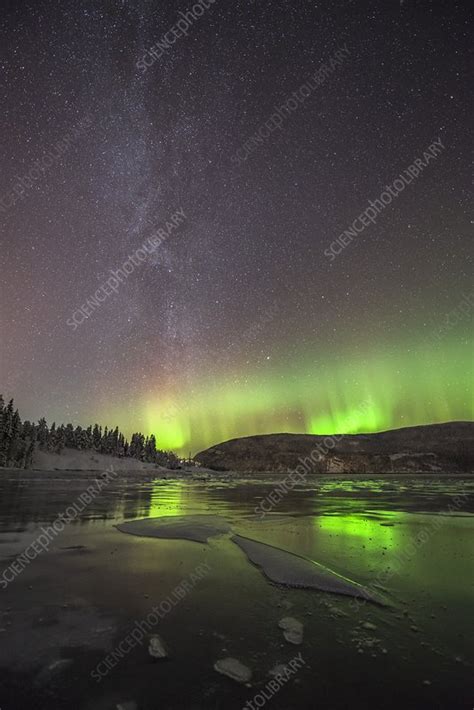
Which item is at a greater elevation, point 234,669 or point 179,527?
point 179,527

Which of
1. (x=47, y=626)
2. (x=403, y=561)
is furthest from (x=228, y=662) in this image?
(x=403, y=561)

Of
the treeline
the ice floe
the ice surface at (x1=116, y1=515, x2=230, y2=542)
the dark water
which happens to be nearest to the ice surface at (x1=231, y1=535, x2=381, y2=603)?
the dark water

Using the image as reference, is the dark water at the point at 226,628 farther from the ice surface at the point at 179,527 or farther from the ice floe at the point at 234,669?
the ice surface at the point at 179,527

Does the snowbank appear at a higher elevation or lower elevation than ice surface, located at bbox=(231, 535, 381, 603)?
higher

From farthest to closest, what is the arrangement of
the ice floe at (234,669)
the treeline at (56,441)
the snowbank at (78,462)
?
the snowbank at (78,462)
the treeline at (56,441)
the ice floe at (234,669)

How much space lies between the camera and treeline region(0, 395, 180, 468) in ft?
272

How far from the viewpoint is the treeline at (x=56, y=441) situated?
82812 millimetres

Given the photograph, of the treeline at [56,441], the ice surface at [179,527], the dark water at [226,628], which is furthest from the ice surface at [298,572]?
the treeline at [56,441]

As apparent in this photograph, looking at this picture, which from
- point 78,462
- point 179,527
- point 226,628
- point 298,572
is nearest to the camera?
point 226,628

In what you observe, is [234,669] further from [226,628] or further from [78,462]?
[78,462]

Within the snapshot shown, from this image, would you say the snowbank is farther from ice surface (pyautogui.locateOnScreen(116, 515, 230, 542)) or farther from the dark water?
the dark water

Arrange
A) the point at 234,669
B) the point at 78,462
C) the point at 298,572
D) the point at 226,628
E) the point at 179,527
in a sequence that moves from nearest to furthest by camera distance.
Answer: the point at 234,669 < the point at 226,628 < the point at 298,572 < the point at 179,527 < the point at 78,462

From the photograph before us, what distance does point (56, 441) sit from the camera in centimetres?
11856

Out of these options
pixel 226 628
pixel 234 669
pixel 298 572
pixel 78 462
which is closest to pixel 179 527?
pixel 298 572
